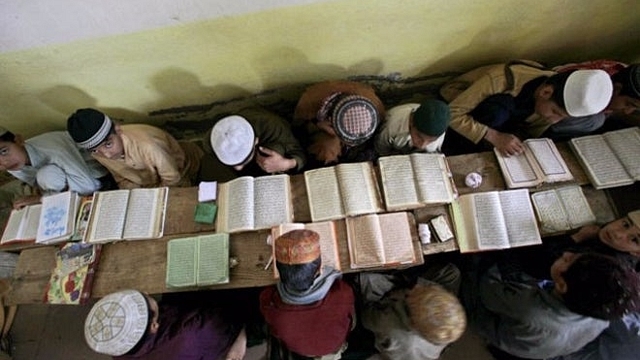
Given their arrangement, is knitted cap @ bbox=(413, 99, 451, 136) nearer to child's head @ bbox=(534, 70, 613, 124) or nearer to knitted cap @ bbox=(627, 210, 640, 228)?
child's head @ bbox=(534, 70, 613, 124)

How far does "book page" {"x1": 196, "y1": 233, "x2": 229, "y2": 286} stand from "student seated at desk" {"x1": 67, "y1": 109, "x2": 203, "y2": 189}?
60 cm

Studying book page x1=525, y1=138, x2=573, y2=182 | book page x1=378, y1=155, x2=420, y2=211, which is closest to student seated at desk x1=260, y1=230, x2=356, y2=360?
book page x1=378, y1=155, x2=420, y2=211

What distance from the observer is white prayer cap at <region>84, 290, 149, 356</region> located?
139 centimetres

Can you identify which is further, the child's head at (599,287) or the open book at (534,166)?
the open book at (534,166)

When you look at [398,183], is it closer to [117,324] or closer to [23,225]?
[117,324]

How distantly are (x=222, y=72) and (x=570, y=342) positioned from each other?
2305 millimetres

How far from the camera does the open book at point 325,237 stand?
65.8 inches

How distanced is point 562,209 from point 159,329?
2.04m

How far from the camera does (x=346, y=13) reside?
6.07 ft

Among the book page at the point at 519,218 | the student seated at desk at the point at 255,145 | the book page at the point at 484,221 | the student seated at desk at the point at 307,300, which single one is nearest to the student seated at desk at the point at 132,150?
the student seated at desk at the point at 255,145

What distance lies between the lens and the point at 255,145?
192cm

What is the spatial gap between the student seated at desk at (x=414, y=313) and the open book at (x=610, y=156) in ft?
2.86

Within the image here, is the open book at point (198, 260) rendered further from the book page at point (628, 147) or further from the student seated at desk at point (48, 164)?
the book page at point (628, 147)

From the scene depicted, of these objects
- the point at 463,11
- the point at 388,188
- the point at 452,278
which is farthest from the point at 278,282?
the point at 463,11
